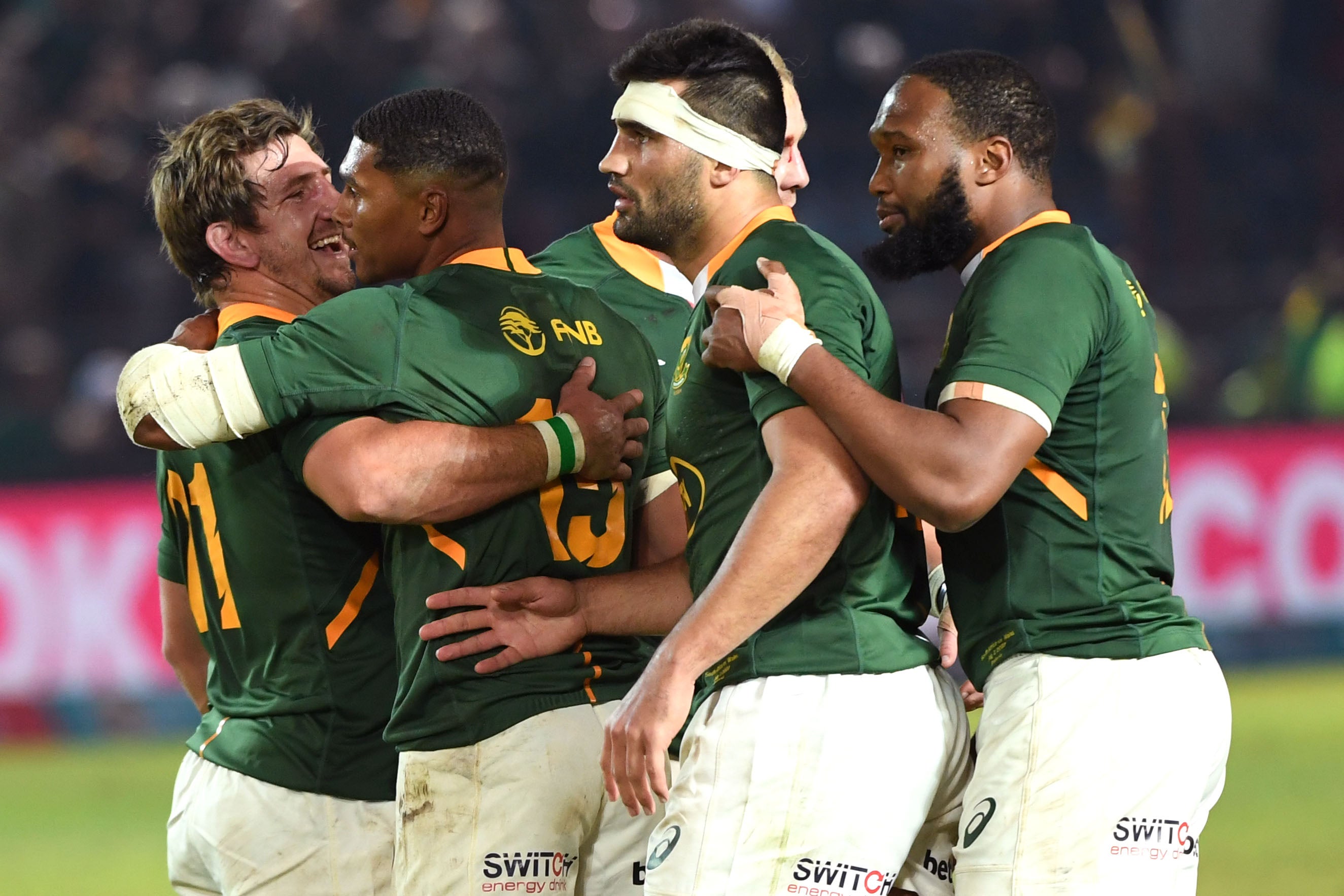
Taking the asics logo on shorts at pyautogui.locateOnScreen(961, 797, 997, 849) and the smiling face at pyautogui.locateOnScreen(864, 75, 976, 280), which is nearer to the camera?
the asics logo on shorts at pyautogui.locateOnScreen(961, 797, 997, 849)

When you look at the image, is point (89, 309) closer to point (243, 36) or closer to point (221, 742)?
point (243, 36)

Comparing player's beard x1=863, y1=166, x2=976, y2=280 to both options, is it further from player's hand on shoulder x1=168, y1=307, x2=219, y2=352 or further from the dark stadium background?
the dark stadium background

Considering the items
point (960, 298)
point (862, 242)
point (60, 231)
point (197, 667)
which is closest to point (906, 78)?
point (960, 298)

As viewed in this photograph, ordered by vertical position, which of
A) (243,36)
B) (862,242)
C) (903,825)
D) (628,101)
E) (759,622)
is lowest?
(903,825)

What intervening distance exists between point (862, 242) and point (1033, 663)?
10.0m

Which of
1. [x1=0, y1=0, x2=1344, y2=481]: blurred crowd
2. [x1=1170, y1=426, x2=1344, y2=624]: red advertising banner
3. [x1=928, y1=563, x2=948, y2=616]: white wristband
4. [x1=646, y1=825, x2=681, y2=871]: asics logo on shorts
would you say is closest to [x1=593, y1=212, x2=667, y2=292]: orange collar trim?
[x1=928, y1=563, x2=948, y2=616]: white wristband

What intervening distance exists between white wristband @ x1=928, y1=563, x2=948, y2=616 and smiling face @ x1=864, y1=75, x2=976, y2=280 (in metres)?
0.83

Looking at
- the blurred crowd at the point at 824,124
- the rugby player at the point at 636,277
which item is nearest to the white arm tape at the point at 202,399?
the rugby player at the point at 636,277

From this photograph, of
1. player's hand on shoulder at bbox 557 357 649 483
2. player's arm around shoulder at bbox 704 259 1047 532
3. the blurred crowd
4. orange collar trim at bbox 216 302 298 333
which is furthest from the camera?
the blurred crowd

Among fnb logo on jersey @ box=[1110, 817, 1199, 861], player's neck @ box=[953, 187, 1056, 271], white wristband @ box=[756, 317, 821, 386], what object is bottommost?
fnb logo on jersey @ box=[1110, 817, 1199, 861]

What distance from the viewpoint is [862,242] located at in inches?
510

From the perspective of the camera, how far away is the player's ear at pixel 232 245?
3.96m

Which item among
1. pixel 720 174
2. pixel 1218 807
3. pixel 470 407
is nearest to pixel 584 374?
pixel 470 407

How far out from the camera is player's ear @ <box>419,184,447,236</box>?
361 cm
